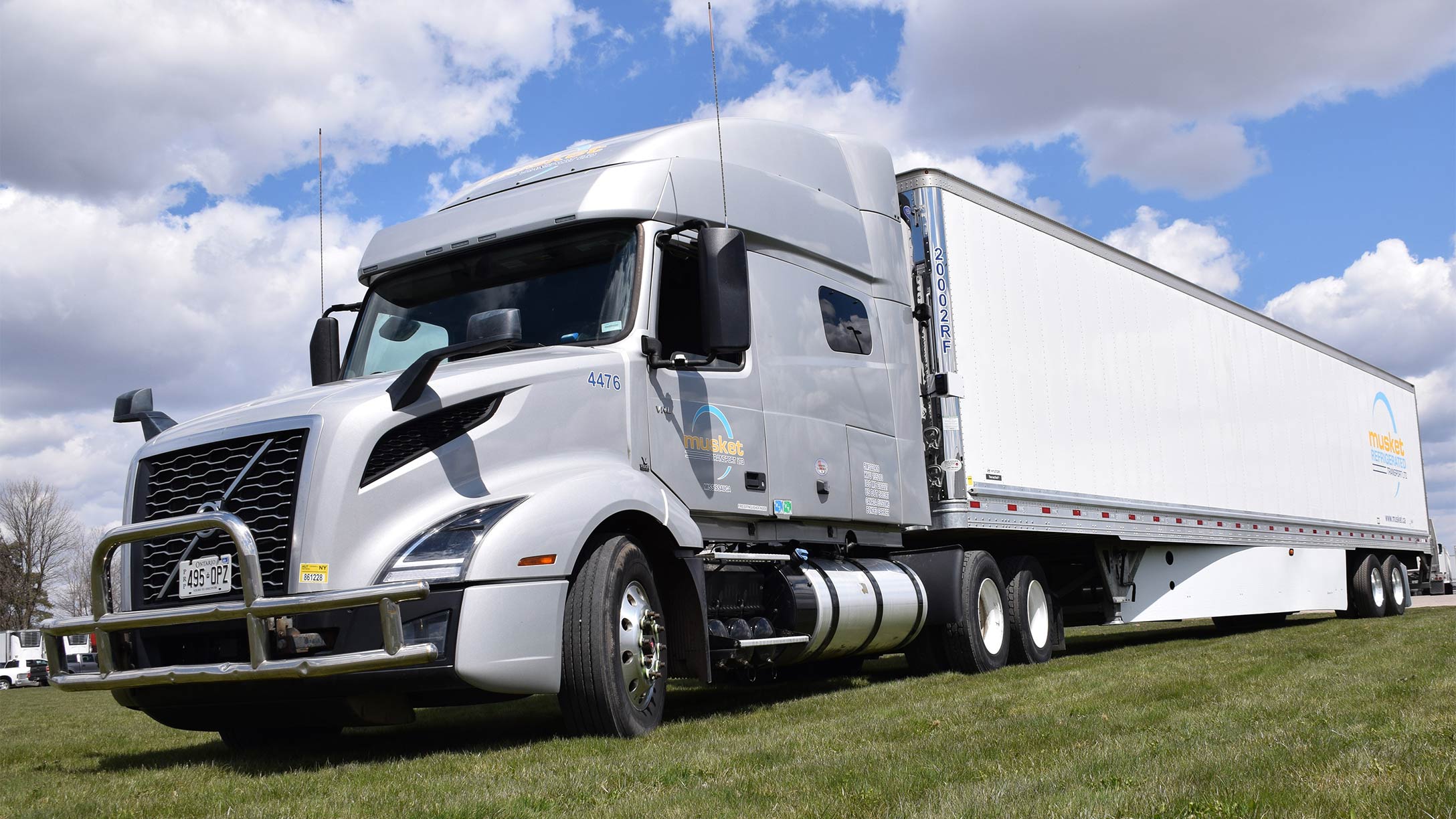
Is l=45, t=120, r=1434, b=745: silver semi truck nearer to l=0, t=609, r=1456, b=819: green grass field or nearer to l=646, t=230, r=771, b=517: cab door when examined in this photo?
l=646, t=230, r=771, b=517: cab door

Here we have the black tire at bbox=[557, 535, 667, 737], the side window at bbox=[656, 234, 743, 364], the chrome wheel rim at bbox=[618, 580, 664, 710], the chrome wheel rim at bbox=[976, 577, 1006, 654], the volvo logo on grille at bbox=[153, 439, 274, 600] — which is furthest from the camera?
the chrome wheel rim at bbox=[976, 577, 1006, 654]

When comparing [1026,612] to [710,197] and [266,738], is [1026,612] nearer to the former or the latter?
[710,197]

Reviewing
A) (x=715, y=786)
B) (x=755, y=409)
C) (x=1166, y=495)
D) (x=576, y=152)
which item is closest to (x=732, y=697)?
(x=755, y=409)

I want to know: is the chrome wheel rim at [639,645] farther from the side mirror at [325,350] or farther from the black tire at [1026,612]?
the black tire at [1026,612]

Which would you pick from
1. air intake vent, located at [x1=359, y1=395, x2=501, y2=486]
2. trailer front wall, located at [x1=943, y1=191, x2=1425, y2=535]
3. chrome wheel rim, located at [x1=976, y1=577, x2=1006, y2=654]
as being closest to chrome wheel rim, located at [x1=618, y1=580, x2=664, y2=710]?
air intake vent, located at [x1=359, y1=395, x2=501, y2=486]

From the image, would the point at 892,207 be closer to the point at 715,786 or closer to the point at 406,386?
the point at 406,386

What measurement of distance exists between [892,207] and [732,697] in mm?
4229

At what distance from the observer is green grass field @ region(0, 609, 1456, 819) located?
4.11 meters

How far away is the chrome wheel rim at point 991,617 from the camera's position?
1111cm

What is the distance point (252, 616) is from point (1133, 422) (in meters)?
10.3

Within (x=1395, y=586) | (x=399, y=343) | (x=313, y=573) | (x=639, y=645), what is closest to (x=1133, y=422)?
(x=639, y=645)

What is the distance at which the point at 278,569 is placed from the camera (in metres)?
5.71

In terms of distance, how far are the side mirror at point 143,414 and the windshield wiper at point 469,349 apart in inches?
56.5

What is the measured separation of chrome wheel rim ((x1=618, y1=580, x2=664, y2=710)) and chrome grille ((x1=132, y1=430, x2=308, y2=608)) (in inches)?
68.4
